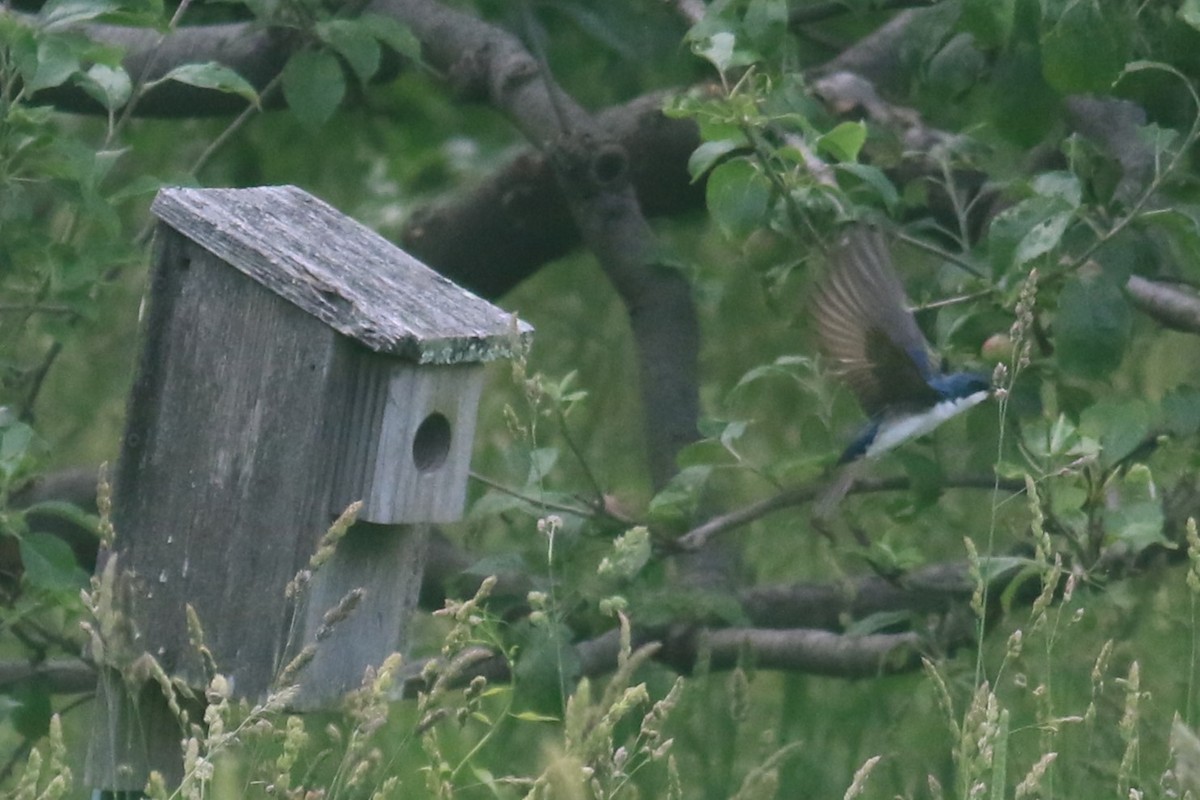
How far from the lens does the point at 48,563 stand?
2766 millimetres

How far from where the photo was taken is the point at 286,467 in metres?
2.28

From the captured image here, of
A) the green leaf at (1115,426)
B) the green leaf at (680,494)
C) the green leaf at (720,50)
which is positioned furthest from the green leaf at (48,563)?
the green leaf at (1115,426)

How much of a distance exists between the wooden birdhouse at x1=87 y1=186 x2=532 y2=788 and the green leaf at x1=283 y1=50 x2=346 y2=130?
3.57 feet

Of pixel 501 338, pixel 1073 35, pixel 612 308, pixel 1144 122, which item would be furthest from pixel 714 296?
pixel 612 308

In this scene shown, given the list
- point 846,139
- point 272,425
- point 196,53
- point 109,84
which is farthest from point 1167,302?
point 196,53

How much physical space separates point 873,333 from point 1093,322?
1.50 feet

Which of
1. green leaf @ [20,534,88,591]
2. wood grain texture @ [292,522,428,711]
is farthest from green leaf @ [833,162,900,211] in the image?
green leaf @ [20,534,88,591]

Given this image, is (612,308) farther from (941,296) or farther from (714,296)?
(941,296)

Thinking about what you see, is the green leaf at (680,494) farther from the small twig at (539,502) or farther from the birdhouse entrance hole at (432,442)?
the birdhouse entrance hole at (432,442)

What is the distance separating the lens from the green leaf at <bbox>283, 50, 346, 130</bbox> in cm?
347

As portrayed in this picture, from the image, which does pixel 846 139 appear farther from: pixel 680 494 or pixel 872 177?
pixel 680 494

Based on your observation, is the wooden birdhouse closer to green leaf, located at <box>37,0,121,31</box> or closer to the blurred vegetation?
the blurred vegetation

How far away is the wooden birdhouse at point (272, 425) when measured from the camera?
2260mm

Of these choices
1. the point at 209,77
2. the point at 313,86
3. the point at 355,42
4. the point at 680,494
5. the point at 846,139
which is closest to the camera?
the point at 846,139
